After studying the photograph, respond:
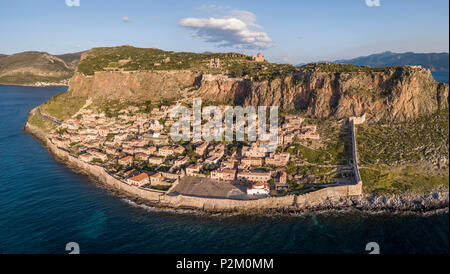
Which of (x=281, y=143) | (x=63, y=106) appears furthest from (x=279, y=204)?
(x=63, y=106)

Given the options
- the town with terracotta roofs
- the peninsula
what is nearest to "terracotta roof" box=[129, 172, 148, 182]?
the town with terracotta roofs

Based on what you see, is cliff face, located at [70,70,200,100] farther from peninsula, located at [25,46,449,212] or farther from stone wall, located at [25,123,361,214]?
stone wall, located at [25,123,361,214]

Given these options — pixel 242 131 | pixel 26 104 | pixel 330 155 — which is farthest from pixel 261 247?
pixel 26 104

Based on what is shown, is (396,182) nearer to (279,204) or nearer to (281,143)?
(279,204)

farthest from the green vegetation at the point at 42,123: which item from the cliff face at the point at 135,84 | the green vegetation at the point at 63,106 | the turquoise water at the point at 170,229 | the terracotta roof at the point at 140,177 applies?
the terracotta roof at the point at 140,177

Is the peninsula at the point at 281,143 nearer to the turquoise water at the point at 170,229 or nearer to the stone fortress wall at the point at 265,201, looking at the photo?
the stone fortress wall at the point at 265,201
